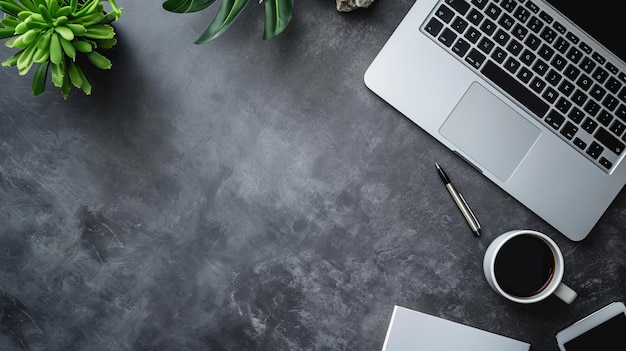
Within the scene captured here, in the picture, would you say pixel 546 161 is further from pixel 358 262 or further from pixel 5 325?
pixel 5 325

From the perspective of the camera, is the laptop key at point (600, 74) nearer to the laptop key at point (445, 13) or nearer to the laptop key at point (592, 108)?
the laptop key at point (592, 108)

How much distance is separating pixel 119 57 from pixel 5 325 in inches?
18.4

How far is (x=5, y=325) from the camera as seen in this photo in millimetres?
993

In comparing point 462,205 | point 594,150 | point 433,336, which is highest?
point 594,150

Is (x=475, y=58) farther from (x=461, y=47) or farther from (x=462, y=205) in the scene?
(x=462, y=205)

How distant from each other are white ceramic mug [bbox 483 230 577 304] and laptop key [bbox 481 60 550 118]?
196mm

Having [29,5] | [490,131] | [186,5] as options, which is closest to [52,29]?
[29,5]

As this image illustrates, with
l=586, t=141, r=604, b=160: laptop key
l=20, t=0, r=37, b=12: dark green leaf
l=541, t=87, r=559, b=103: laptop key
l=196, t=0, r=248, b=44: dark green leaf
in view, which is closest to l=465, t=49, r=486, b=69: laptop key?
l=541, t=87, r=559, b=103: laptop key

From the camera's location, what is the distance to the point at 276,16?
942 mm

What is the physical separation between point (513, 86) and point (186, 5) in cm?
51

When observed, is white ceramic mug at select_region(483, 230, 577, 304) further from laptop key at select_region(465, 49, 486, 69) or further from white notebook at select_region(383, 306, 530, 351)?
laptop key at select_region(465, 49, 486, 69)

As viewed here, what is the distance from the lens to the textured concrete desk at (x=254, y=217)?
0.99 m

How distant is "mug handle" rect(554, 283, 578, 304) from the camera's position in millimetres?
939

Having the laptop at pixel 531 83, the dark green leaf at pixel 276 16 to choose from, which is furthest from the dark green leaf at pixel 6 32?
the laptop at pixel 531 83
